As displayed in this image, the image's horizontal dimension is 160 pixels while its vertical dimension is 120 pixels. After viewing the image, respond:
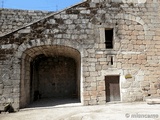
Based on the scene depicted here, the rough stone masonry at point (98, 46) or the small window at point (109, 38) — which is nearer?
the rough stone masonry at point (98, 46)

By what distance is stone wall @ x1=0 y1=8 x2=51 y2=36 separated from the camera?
27.7ft

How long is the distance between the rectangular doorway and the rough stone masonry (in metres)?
0.04

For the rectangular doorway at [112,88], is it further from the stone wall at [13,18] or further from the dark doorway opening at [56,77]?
the stone wall at [13,18]

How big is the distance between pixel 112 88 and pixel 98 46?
5.97 ft

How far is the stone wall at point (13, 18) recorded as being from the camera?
8.45 m

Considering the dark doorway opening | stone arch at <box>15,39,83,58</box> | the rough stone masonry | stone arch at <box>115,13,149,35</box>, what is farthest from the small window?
the dark doorway opening

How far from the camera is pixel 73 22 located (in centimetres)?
695

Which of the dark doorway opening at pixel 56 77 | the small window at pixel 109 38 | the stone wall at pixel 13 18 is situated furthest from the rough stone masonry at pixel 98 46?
the dark doorway opening at pixel 56 77

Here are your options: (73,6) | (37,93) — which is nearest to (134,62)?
(73,6)

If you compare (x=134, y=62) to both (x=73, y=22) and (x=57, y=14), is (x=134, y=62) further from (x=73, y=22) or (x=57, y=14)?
(x=57, y=14)

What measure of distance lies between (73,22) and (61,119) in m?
3.96

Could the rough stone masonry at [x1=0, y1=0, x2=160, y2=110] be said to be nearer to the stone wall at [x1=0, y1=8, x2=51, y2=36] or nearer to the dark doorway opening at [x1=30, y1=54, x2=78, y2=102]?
the stone wall at [x1=0, y1=8, x2=51, y2=36]

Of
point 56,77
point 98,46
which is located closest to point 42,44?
point 98,46

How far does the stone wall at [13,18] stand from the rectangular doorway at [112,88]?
5018 millimetres
